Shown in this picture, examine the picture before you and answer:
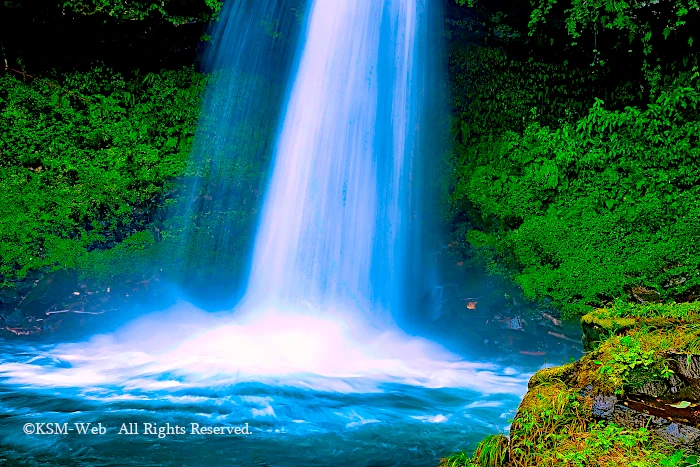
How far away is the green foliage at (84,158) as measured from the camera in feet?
26.4

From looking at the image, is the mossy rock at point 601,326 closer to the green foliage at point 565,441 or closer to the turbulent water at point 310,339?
the green foliage at point 565,441

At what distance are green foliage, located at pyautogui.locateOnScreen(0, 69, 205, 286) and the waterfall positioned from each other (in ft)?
6.33

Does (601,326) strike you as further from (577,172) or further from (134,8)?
(134,8)

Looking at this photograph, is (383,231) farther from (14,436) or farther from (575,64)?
(14,436)

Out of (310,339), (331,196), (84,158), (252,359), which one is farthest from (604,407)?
(84,158)

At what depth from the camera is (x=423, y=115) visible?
31.4 ft

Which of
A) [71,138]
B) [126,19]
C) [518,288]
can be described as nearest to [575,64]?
[518,288]

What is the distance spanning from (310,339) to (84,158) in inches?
191

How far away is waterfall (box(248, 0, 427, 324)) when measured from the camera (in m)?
8.80

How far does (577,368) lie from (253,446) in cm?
259

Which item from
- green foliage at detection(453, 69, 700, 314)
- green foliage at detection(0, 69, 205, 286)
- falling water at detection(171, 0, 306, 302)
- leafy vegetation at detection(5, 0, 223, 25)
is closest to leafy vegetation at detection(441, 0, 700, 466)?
green foliage at detection(453, 69, 700, 314)

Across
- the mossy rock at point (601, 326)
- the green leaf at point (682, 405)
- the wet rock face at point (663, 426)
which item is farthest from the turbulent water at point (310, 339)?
the green leaf at point (682, 405)

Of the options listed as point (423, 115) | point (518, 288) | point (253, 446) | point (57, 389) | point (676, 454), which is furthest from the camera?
point (423, 115)

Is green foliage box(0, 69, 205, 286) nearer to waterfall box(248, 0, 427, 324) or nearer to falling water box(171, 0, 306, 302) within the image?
falling water box(171, 0, 306, 302)
